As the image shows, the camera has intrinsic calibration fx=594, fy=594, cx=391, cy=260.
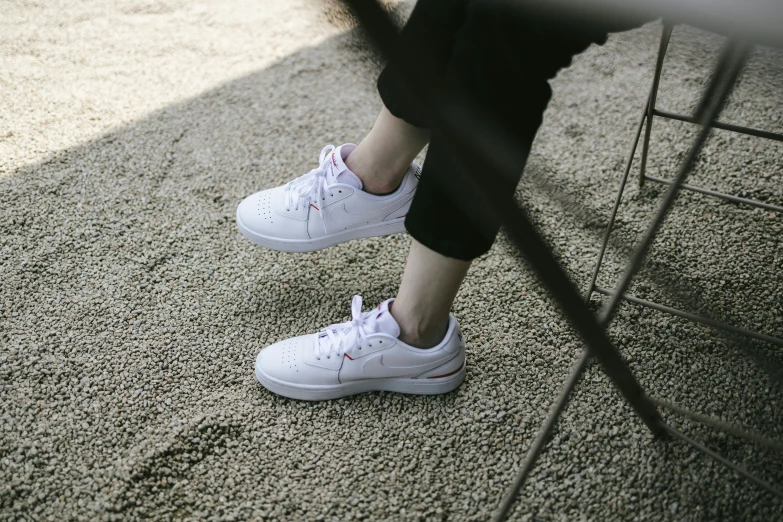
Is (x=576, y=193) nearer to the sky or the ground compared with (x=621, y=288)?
nearer to the ground

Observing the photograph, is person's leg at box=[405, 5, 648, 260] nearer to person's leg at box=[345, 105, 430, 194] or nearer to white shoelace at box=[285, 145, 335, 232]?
person's leg at box=[345, 105, 430, 194]

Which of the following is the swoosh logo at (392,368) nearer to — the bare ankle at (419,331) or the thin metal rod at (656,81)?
the bare ankle at (419,331)

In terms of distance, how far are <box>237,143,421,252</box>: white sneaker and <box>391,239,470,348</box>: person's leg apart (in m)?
0.26

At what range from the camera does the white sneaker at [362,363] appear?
93cm

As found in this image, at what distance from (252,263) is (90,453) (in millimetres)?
480

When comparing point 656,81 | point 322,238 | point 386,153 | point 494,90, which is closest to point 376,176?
point 386,153

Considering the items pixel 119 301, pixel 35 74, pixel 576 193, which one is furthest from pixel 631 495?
pixel 35 74

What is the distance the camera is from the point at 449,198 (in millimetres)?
731

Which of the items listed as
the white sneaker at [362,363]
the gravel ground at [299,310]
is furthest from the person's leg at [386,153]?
the white sneaker at [362,363]

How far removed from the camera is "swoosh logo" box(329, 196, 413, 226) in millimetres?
1124

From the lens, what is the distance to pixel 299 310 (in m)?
1.15

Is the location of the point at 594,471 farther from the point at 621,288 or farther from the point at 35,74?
the point at 35,74

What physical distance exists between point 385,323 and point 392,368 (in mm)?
77

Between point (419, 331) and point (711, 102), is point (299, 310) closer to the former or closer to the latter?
point (419, 331)
